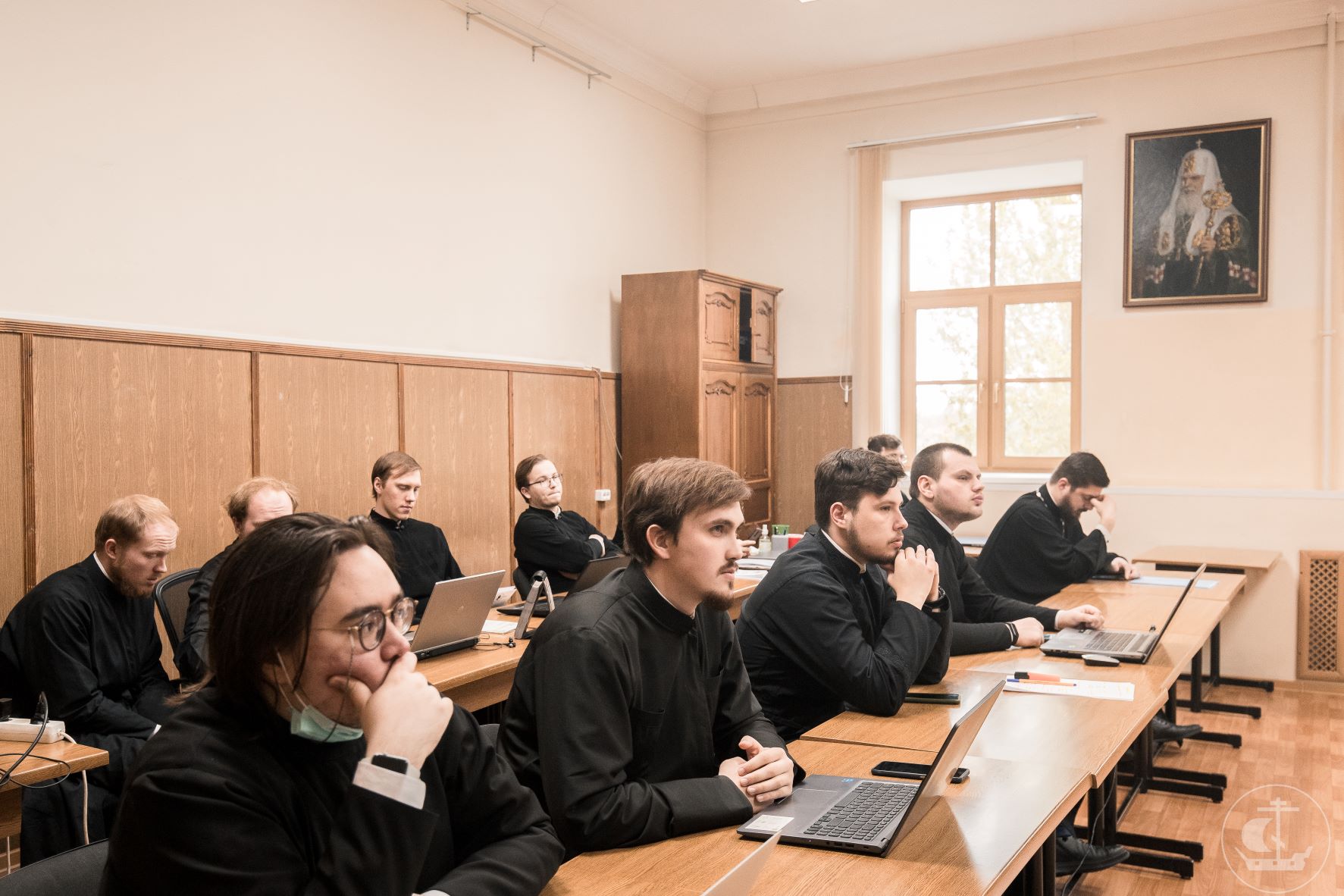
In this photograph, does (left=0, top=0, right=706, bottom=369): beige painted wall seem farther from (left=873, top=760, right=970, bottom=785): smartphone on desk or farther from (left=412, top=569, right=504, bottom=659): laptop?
(left=873, top=760, right=970, bottom=785): smartphone on desk

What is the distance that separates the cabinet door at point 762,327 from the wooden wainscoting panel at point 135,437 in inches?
155

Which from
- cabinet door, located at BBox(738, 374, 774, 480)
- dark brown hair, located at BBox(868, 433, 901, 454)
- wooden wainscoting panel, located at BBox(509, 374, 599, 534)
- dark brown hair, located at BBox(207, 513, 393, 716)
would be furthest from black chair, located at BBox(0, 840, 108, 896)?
cabinet door, located at BBox(738, 374, 774, 480)

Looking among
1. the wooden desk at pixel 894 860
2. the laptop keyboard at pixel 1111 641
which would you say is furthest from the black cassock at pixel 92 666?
the laptop keyboard at pixel 1111 641

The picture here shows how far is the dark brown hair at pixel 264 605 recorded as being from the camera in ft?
4.38

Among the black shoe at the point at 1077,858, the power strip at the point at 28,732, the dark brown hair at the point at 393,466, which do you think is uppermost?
the dark brown hair at the point at 393,466

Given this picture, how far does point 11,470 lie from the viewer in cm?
373

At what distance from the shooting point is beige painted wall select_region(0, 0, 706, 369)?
392cm

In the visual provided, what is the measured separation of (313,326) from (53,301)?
1.25 meters

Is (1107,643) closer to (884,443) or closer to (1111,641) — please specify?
(1111,641)

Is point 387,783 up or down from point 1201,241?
down

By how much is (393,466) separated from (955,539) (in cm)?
250

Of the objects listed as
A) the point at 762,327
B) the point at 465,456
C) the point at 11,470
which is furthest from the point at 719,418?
the point at 11,470

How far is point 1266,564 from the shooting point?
19.5ft

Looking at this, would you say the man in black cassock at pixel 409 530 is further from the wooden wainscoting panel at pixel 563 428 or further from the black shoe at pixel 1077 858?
the black shoe at pixel 1077 858
